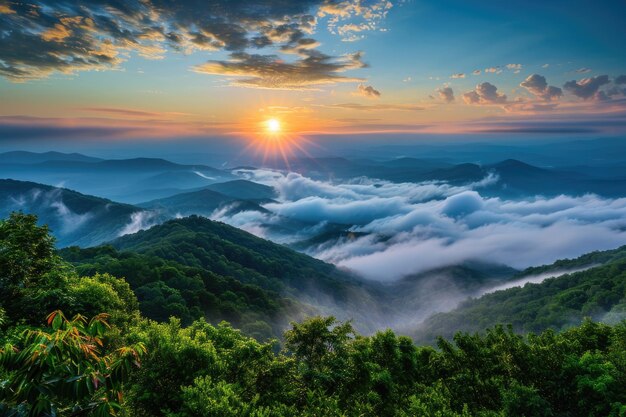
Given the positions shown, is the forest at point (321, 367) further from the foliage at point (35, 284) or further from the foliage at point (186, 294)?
the foliage at point (186, 294)

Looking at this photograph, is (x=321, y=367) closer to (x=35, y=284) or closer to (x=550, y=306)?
(x=35, y=284)

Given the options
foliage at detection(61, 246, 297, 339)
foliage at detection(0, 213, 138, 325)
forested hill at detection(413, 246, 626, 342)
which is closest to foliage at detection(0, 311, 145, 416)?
foliage at detection(0, 213, 138, 325)

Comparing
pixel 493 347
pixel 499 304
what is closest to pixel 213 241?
pixel 499 304

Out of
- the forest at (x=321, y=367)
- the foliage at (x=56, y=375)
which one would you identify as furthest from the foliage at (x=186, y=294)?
the foliage at (x=56, y=375)

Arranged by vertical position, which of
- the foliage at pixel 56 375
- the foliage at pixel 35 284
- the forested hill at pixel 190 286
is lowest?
the forested hill at pixel 190 286

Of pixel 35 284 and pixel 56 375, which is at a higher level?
pixel 56 375

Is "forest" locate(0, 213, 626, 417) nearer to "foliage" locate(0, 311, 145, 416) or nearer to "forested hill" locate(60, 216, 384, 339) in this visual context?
"foliage" locate(0, 311, 145, 416)

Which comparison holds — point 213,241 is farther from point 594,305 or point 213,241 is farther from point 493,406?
point 493,406

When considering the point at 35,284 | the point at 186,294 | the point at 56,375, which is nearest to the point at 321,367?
the point at 56,375
